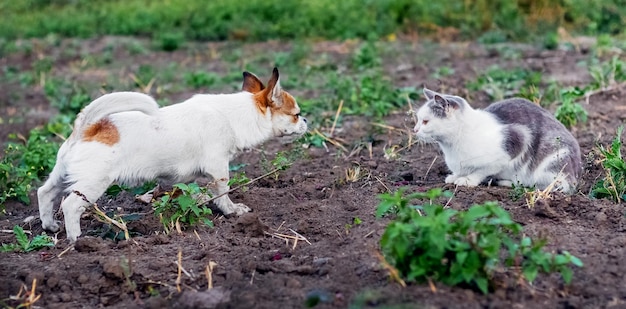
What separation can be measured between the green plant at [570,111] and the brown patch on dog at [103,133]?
3.72m

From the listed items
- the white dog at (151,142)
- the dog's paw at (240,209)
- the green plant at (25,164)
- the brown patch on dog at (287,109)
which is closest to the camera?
the white dog at (151,142)

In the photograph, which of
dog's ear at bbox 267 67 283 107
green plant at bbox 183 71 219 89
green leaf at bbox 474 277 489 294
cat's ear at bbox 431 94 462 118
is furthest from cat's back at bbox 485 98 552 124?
green plant at bbox 183 71 219 89

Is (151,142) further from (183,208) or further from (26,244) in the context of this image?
(26,244)

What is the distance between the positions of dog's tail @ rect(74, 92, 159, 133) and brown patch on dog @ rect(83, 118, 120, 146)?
44 mm

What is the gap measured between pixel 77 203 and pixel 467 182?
2567 mm

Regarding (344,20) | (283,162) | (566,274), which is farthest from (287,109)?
(344,20)

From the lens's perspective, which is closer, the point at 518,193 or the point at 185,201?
the point at 185,201

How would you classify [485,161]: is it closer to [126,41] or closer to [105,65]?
[105,65]

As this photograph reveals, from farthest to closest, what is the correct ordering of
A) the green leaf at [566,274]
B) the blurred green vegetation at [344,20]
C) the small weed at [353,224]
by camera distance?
the blurred green vegetation at [344,20]
the small weed at [353,224]
the green leaf at [566,274]

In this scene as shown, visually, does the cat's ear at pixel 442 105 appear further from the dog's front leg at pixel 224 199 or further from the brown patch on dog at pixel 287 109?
the dog's front leg at pixel 224 199

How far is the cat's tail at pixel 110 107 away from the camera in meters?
5.67

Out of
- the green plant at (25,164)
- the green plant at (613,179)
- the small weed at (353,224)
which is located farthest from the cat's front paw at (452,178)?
the green plant at (25,164)

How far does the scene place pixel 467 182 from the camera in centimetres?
613

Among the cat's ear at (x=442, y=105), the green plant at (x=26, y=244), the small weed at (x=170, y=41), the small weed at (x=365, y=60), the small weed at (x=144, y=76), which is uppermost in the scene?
the cat's ear at (x=442, y=105)
